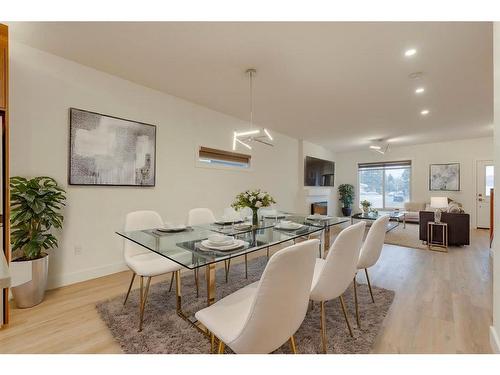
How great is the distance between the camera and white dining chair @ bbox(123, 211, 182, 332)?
1797 mm

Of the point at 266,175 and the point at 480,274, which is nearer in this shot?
the point at 480,274

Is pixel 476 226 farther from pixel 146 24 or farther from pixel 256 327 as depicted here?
pixel 146 24

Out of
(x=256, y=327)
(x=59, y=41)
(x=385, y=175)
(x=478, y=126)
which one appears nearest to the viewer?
(x=256, y=327)

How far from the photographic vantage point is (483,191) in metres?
6.22

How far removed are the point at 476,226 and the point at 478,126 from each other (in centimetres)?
302

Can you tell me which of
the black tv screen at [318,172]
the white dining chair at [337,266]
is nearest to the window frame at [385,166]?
the black tv screen at [318,172]

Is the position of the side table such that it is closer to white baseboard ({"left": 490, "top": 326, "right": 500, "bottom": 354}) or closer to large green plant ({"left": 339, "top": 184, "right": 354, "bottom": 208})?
white baseboard ({"left": 490, "top": 326, "right": 500, "bottom": 354})

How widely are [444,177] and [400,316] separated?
6.71 metres

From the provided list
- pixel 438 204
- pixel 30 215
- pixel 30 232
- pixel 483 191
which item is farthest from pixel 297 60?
pixel 483 191

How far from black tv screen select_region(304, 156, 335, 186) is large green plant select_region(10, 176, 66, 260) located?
555 centimetres

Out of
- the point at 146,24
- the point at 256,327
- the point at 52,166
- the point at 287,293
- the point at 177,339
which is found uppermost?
the point at 146,24

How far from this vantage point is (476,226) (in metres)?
6.29

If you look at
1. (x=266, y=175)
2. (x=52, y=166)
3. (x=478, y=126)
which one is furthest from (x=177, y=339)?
(x=478, y=126)

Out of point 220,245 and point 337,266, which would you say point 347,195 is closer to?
point 337,266
